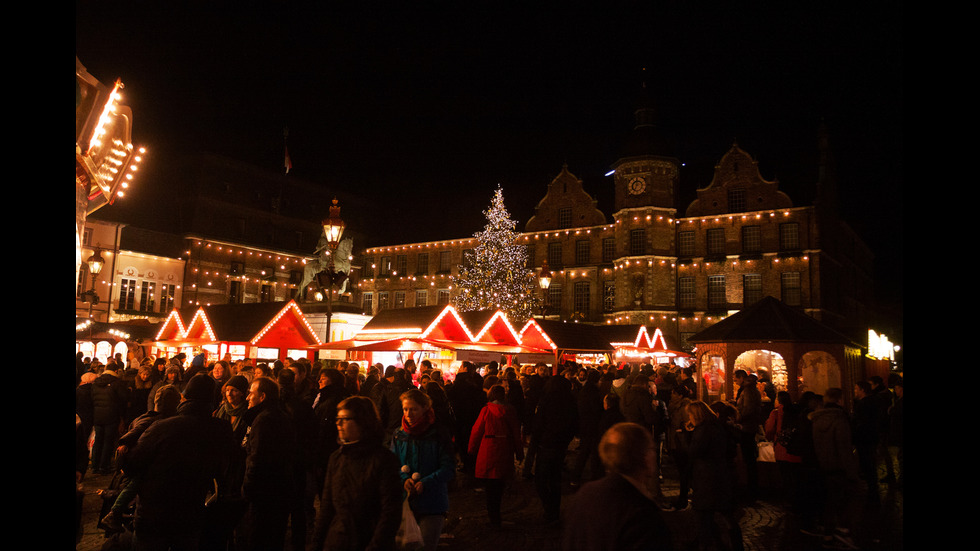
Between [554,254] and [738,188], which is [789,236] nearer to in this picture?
[738,188]

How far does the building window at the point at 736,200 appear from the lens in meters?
38.3

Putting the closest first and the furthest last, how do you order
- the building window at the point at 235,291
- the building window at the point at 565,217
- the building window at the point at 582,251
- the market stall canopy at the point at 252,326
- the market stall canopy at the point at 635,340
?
the market stall canopy at the point at 252,326, the market stall canopy at the point at 635,340, the building window at the point at 235,291, the building window at the point at 582,251, the building window at the point at 565,217

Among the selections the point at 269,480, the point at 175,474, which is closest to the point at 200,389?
the point at 175,474

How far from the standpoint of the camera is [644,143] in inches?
1556

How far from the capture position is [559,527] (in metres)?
7.17

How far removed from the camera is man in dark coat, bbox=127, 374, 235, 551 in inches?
160

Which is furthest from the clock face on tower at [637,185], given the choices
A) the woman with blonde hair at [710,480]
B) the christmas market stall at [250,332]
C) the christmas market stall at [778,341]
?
the woman with blonde hair at [710,480]

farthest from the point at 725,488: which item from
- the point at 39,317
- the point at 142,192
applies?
the point at 142,192

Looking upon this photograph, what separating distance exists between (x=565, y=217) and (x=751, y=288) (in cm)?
1267

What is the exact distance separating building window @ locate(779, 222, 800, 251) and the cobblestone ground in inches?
1165

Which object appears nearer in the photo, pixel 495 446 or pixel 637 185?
pixel 495 446

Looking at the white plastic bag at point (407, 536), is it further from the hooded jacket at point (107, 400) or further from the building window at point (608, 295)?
the building window at point (608, 295)

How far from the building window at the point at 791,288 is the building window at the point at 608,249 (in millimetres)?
9900

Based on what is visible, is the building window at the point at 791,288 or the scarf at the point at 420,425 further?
the building window at the point at 791,288
